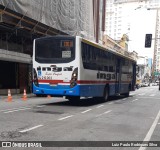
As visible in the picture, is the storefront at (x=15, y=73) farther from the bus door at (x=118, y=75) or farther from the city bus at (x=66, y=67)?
the city bus at (x=66, y=67)

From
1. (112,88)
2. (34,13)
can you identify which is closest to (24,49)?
(34,13)

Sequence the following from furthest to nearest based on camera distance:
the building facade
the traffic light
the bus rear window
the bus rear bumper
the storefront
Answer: the traffic light → the storefront → the building facade → the bus rear window → the bus rear bumper

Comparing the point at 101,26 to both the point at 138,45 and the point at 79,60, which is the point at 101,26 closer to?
the point at 79,60

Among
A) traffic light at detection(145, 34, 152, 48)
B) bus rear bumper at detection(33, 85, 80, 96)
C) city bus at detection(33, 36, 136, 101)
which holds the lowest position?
bus rear bumper at detection(33, 85, 80, 96)

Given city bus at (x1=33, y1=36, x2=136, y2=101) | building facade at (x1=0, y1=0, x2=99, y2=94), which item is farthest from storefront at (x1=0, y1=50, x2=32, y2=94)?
city bus at (x1=33, y1=36, x2=136, y2=101)

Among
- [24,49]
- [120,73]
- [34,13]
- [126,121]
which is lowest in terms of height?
[126,121]

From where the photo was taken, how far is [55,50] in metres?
16.3

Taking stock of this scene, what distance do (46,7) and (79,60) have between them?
1534 cm

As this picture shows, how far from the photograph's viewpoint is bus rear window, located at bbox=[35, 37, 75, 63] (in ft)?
52.6

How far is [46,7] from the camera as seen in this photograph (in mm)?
29766

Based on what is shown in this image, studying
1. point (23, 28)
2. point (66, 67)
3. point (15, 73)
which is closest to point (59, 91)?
point (66, 67)

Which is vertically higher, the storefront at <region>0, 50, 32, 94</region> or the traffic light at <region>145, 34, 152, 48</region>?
the traffic light at <region>145, 34, 152, 48</region>

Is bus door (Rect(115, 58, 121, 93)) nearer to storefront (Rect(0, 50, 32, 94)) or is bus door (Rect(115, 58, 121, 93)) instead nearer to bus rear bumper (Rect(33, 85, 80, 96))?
bus rear bumper (Rect(33, 85, 80, 96))

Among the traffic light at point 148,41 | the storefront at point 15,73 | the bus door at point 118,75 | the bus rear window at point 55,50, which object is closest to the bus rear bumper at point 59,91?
the bus rear window at point 55,50
